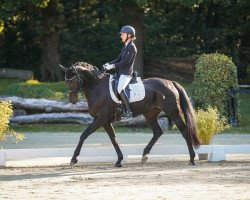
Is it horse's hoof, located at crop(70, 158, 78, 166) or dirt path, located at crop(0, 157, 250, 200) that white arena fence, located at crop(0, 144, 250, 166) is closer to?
dirt path, located at crop(0, 157, 250, 200)

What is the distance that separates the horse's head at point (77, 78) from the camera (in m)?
13.5

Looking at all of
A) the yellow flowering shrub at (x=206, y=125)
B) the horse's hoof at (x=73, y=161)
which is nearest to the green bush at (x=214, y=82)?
the yellow flowering shrub at (x=206, y=125)

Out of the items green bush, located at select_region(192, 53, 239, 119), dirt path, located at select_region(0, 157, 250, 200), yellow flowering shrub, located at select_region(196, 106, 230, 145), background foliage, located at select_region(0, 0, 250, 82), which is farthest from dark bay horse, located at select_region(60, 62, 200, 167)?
background foliage, located at select_region(0, 0, 250, 82)

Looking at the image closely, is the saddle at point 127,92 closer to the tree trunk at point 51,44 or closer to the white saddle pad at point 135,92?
the white saddle pad at point 135,92

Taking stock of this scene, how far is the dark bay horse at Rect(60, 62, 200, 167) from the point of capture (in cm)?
1342

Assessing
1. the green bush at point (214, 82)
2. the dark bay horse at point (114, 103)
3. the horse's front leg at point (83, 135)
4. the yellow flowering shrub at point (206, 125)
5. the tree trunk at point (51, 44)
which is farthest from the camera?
the tree trunk at point (51, 44)

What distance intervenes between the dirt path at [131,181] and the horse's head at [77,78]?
142 centimetres

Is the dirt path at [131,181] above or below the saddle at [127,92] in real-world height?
below

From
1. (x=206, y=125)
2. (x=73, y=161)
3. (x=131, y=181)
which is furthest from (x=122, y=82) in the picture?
(x=131, y=181)

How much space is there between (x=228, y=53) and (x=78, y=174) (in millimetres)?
22603

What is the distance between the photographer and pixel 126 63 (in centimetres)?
1339

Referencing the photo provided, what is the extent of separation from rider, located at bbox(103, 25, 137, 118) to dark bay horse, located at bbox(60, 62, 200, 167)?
230mm

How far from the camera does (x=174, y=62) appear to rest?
3241cm

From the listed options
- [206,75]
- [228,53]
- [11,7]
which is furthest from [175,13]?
[206,75]
